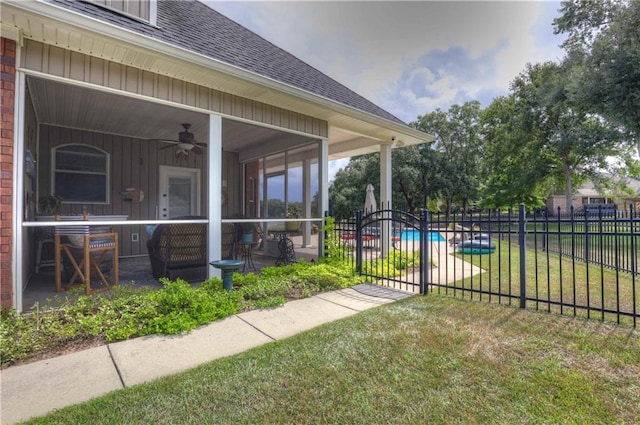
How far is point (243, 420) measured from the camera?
192 centimetres

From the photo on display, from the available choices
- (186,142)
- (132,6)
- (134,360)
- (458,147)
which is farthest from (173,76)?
(458,147)

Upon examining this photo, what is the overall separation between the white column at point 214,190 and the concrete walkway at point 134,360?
1275 mm

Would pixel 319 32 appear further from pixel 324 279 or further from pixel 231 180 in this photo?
pixel 324 279

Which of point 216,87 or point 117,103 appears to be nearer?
point 216,87

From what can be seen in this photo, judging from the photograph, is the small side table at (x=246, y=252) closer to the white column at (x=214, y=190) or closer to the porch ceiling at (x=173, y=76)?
the white column at (x=214, y=190)

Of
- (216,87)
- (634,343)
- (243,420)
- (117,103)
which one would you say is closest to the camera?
(243,420)

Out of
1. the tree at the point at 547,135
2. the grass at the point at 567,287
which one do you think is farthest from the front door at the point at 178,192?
the tree at the point at 547,135

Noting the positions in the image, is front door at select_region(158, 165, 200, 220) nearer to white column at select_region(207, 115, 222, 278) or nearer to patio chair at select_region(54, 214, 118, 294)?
patio chair at select_region(54, 214, 118, 294)

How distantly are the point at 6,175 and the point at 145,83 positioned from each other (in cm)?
189

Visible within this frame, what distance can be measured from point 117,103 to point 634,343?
7.29 m

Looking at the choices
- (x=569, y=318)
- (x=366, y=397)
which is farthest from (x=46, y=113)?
(x=569, y=318)

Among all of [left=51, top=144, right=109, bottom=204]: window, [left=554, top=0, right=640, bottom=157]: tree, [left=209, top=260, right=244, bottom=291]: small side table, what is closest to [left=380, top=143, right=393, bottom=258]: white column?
[left=209, top=260, right=244, bottom=291]: small side table

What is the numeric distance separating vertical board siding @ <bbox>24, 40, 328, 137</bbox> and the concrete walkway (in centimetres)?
311

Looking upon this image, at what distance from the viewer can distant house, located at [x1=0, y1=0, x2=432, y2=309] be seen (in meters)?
3.24
